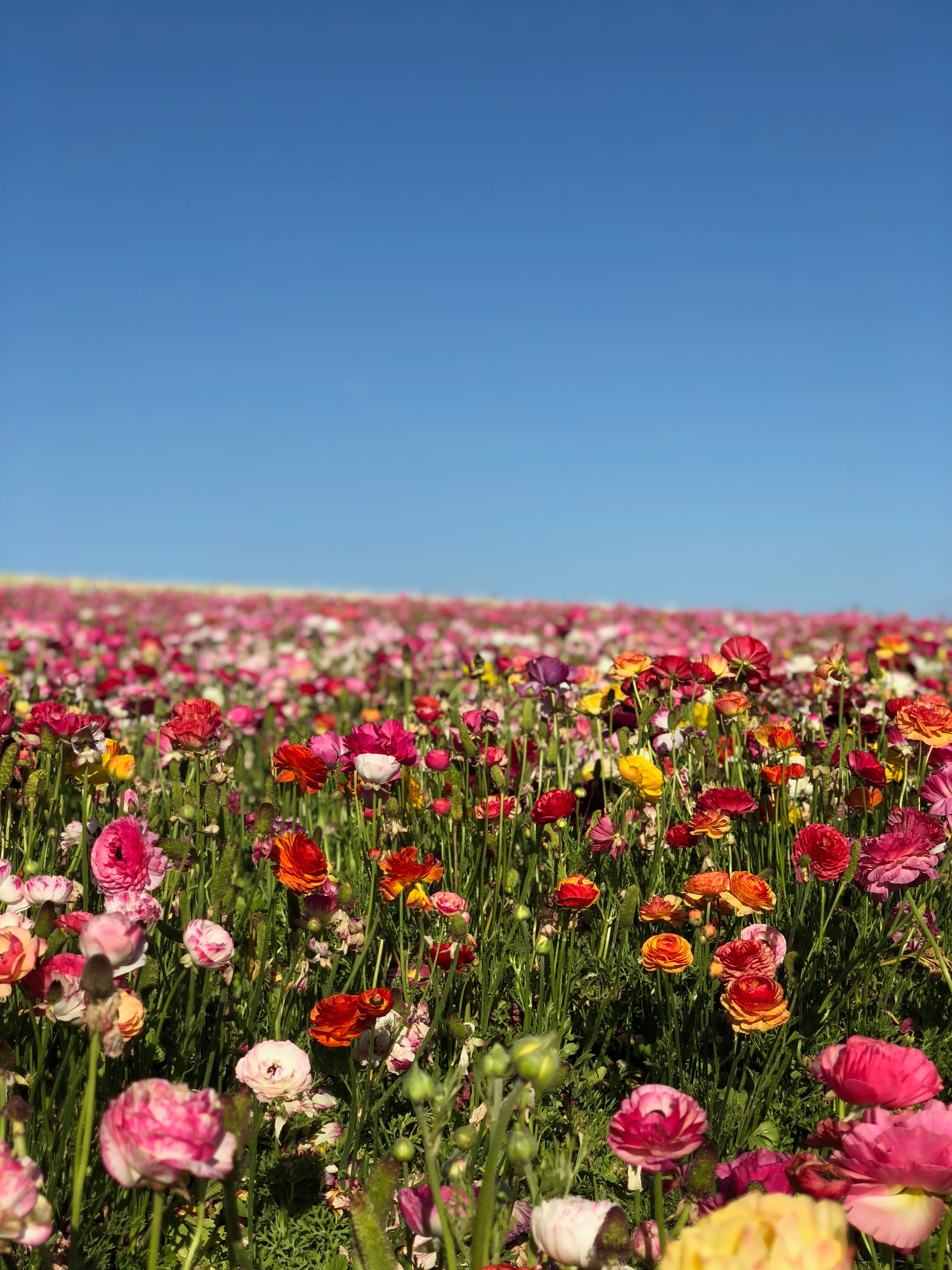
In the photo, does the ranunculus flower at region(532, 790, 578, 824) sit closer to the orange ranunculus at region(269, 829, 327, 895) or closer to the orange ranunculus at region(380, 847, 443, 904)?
the orange ranunculus at region(380, 847, 443, 904)

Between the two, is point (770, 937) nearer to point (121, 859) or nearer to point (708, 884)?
point (708, 884)

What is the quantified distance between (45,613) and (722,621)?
8.66m

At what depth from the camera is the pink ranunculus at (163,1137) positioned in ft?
3.89

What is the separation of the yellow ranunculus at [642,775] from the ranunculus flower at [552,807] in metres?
0.16

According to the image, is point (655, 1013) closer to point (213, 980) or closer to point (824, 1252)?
point (213, 980)

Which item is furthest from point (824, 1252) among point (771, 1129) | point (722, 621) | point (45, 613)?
point (45, 613)

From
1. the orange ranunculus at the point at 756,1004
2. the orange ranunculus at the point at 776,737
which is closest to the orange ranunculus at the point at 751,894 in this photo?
the orange ranunculus at the point at 756,1004

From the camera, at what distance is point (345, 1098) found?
7.71ft

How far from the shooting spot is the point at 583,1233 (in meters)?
1.25

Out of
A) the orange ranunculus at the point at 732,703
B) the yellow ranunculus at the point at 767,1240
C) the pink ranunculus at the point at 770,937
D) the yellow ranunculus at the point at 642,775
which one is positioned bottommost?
the pink ranunculus at the point at 770,937

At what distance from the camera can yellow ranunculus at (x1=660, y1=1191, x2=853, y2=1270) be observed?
1.04 m

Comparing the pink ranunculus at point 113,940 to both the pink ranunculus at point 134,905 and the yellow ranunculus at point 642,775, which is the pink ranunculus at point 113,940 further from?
the yellow ranunculus at point 642,775

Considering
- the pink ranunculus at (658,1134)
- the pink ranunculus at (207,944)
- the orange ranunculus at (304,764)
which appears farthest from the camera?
the orange ranunculus at (304,764)

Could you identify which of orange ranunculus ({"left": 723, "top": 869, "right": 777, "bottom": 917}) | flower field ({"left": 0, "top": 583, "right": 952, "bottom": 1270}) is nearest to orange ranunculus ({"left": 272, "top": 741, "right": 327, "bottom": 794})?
flower field ({"left": 0, "top": 583, "right": 952, "bottom": 1270})
